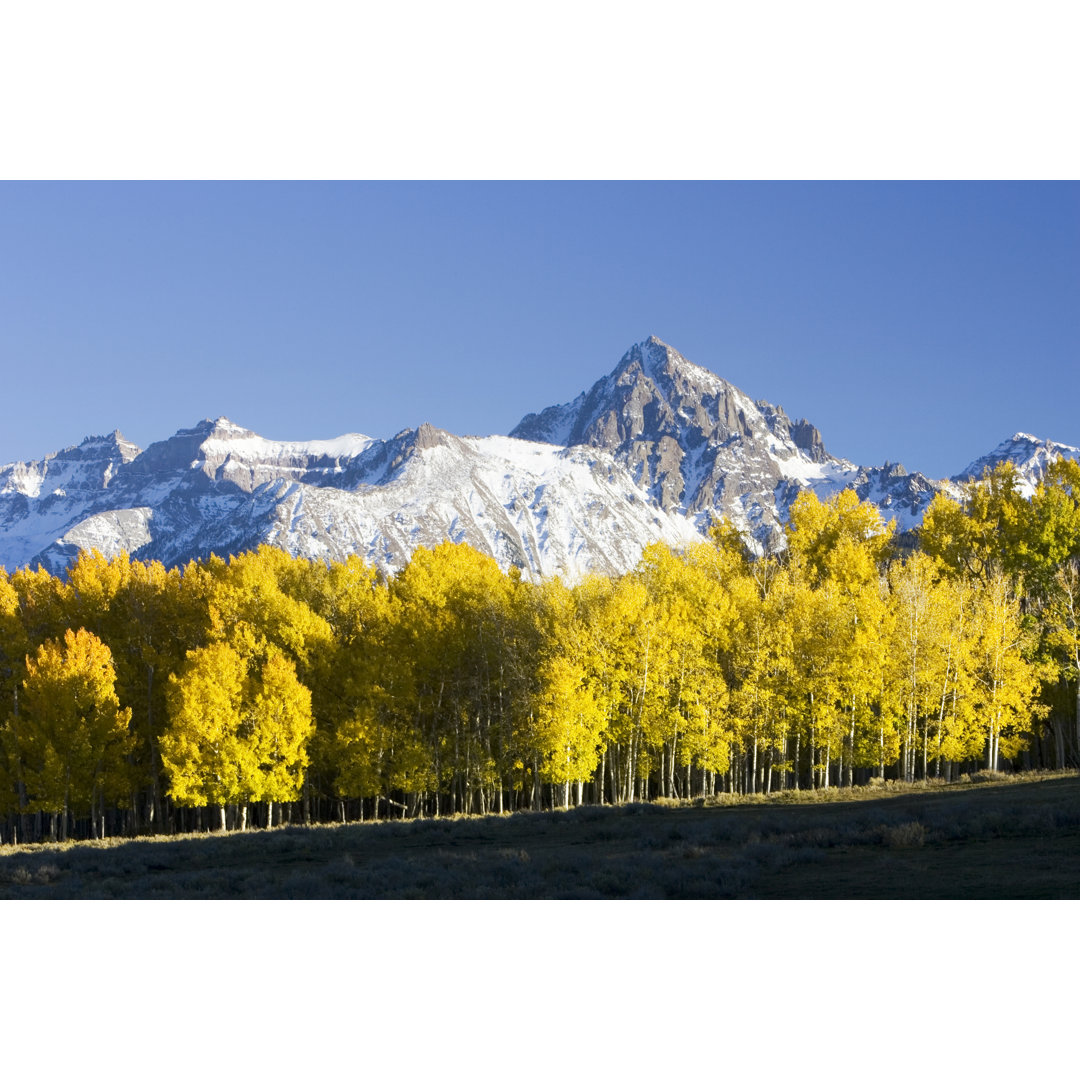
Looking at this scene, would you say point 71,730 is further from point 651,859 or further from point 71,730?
point 651,859

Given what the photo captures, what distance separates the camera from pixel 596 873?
2041 centimetres

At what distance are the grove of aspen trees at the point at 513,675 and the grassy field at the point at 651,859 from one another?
10.7 meters

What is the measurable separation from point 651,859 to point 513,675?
90.0ft

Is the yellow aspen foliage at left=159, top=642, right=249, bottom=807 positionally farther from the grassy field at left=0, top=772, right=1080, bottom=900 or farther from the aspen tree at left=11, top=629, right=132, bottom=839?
the grassy field at left=0, top=772, right=1080, bottom=900

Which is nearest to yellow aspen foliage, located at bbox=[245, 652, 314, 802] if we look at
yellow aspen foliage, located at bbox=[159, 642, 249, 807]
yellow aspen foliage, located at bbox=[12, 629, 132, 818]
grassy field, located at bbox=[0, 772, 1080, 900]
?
yellow aspen foliage, located at bbox=[159, 642, 249, 807]

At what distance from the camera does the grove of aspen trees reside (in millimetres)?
44656

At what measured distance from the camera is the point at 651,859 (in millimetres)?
22344

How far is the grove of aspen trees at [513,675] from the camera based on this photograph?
4466 centimetres

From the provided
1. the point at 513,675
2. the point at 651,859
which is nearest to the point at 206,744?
the point at 513,675

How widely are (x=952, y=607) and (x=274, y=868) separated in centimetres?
3521

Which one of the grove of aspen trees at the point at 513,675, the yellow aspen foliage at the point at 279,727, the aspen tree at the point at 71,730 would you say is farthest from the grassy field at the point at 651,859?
the aspen tree at the point at 71,730

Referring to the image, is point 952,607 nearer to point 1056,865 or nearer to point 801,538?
point 801,538

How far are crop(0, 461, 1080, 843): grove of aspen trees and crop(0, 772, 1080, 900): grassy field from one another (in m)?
10.7

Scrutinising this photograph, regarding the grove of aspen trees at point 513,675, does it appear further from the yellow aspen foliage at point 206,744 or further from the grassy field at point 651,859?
the grassy field at point 651,859
